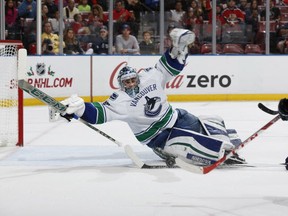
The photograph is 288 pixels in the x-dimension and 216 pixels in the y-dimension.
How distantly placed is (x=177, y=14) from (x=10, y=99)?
5.18 m

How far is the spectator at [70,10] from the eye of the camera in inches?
489

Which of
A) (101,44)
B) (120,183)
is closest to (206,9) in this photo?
(101,44)

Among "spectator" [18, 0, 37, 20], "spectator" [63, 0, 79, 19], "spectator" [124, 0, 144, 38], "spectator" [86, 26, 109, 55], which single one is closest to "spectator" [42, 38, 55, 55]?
"spectator" [18, 0, 37, 20]

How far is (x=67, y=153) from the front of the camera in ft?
23.0

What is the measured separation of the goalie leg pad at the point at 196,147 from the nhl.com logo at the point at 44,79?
550cm

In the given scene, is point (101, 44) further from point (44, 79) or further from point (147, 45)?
point (44, 79)

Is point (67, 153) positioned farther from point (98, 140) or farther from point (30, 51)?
point (30, 51)

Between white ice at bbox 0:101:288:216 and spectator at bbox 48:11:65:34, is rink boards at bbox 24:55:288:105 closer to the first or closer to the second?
spectator at bbox 48:11:65:34

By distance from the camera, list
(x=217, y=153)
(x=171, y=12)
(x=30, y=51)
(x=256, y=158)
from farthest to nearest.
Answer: (x=171, y=12) < (x=30, y=51) < (x=256, y=158) < (x=217, y=153)

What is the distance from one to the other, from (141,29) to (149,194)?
7.93 metres

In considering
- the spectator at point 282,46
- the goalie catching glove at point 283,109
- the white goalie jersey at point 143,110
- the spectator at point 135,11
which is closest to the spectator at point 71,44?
the spectator at point 135,11

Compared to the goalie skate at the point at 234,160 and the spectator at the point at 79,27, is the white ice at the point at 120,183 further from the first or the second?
the spectator at the point at 79,27

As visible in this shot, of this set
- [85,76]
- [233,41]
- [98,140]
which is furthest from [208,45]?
[98,140]

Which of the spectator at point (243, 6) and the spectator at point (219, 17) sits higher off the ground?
the spectator at point (243, 6)
